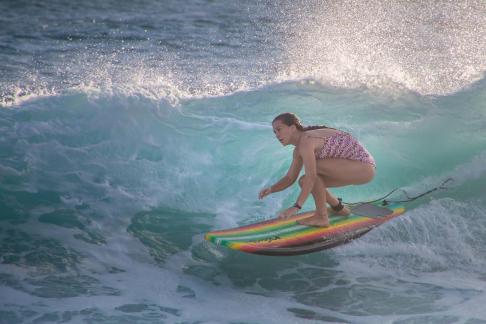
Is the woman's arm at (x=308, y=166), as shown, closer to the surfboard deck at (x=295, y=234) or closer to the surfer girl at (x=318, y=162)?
the surfer girl at (x=318, y=162)

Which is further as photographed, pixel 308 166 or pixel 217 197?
pixel 217 197

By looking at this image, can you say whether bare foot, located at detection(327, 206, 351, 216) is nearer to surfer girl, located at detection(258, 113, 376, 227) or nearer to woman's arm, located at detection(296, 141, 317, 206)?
surfer girl, located at detection(258, 113, 376, 227)

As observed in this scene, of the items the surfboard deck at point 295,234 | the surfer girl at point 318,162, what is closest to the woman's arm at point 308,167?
the surfer girl at point 318,162

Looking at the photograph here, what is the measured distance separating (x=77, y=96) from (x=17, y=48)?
7.08m

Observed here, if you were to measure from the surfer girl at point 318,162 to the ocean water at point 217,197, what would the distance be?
26.7 inches

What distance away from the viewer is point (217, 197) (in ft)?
23.8

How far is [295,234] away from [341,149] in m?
0.79

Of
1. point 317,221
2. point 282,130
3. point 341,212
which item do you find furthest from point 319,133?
point 341,212

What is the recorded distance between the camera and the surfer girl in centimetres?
539

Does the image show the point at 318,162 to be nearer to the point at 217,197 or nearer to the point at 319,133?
the point at 319,133

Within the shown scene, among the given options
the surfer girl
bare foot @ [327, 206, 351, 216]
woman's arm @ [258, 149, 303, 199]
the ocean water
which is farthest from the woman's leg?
the ocean water

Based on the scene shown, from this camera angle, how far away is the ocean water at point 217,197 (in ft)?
17.6

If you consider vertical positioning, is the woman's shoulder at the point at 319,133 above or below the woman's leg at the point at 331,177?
above

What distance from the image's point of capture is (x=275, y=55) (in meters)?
14.3
